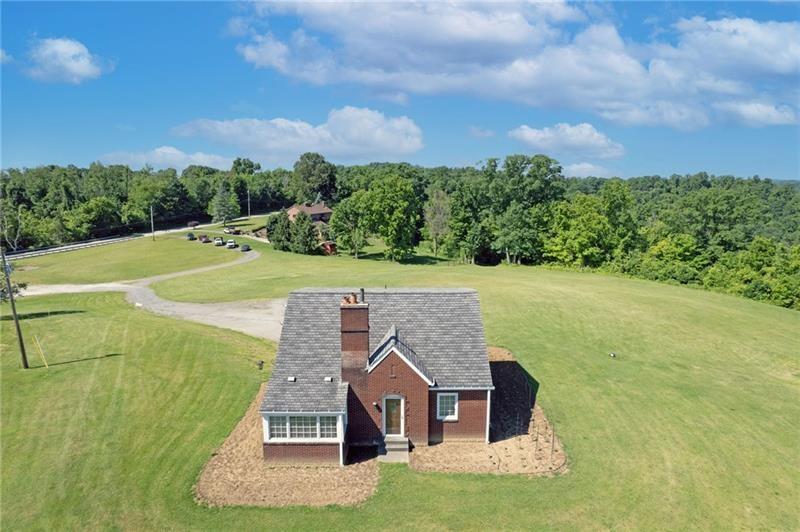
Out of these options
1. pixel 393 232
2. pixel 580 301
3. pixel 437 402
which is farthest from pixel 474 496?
pixel 393 232

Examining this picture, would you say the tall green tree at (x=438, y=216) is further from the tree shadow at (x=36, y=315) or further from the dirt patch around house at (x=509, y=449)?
the dirt patch around house at (x=509, y=449)

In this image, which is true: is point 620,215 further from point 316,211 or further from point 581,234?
point 316,211

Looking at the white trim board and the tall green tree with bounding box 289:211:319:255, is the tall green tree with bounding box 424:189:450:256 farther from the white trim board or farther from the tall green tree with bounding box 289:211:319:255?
the white trim board

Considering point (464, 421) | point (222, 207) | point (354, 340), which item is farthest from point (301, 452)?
point (222, 207)

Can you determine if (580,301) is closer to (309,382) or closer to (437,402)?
(437,402)

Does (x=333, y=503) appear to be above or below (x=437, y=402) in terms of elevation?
below

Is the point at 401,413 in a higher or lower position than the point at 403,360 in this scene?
lower
